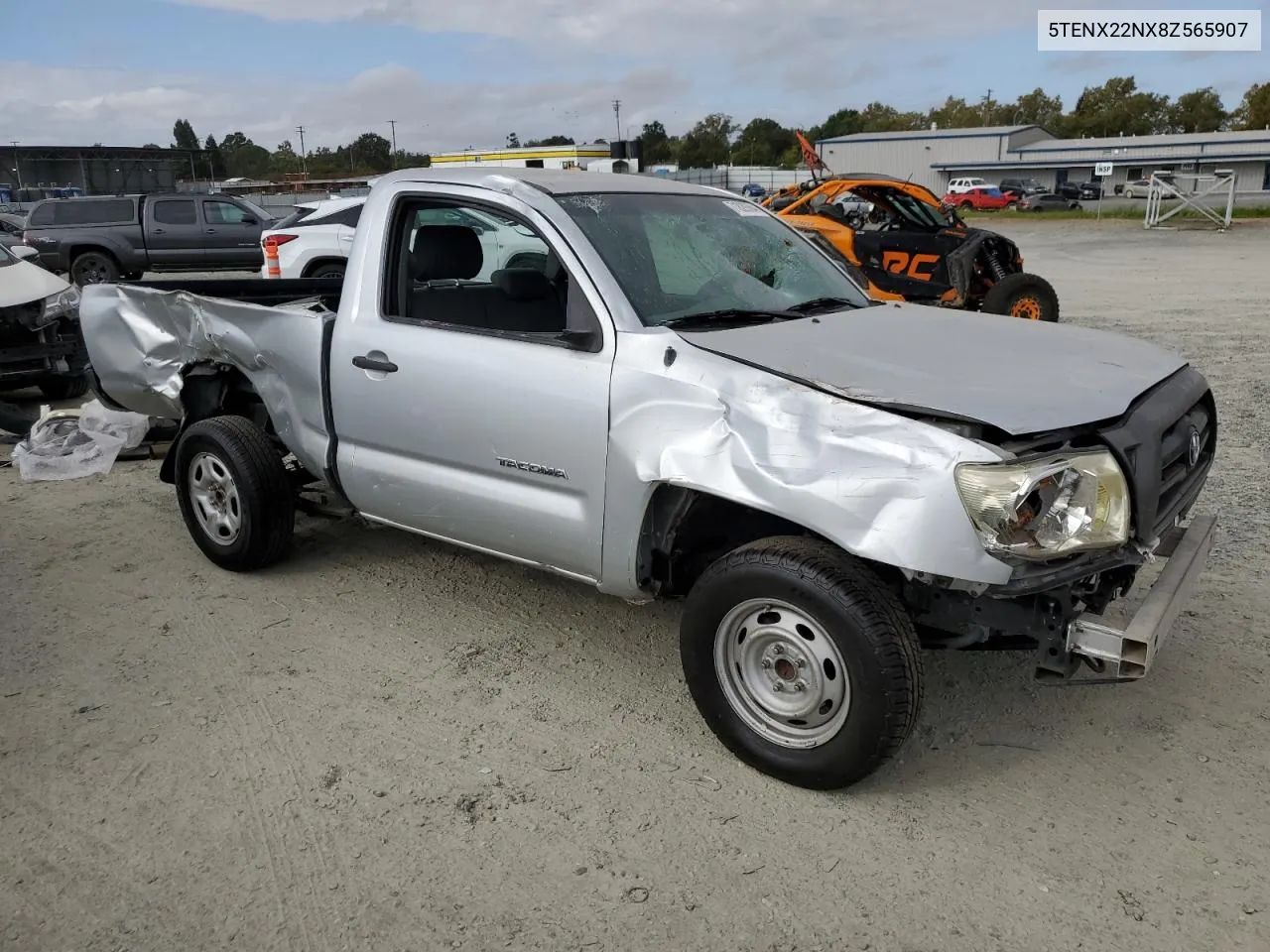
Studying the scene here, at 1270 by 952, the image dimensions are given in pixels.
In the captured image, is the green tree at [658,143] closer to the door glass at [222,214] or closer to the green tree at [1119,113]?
the green tree at [1119,113]

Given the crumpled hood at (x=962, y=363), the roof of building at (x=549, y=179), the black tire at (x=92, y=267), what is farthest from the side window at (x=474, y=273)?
the black tire at (x=92, y=267)

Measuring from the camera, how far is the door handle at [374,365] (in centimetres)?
416

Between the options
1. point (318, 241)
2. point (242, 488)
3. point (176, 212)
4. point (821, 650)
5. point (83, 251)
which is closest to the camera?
point (821, 650)

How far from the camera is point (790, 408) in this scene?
3.09m

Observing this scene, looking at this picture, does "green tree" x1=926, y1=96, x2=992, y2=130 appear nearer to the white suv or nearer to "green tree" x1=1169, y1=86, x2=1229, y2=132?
"green tree" x1=1169, y1=86, x2=1229, y2=132

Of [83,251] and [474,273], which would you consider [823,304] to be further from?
[83,251]

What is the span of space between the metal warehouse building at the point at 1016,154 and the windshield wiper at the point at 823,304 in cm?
6484

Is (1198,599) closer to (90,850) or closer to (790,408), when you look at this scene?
(790,408)

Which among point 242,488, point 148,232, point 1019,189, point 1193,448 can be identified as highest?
point 1019,189

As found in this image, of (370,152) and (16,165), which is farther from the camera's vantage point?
(370,152)

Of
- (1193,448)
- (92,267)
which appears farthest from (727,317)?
(92,267)

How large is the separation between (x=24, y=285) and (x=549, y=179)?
683 cm

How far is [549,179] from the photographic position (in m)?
4.19

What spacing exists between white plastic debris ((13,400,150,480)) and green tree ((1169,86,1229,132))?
101924mm
